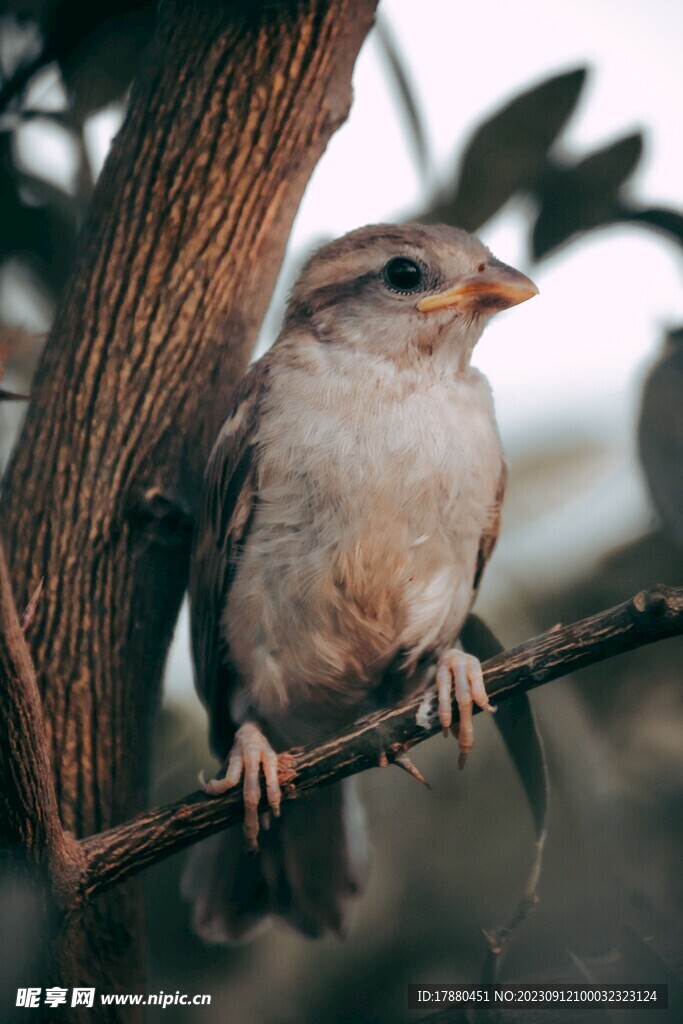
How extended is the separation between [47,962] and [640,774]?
1.13 meters

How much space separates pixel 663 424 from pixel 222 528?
0.89 m

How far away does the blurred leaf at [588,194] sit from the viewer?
84.8 inches

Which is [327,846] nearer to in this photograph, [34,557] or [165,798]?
[165,798]

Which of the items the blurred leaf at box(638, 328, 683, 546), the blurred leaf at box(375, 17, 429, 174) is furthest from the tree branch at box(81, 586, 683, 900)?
the blurred leaf at box(375, 17, 429, 174)

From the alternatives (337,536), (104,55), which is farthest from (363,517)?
(104,55)

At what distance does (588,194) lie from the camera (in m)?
2.17

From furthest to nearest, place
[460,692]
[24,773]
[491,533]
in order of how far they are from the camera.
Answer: [491,533]
[460,692]
[24,773]

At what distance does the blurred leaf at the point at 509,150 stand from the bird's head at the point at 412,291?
0.59ft

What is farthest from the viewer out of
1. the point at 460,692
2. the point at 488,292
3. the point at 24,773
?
the point at 488,292

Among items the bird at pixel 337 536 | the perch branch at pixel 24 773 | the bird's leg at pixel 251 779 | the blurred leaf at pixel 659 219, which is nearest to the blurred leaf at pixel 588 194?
the blurred leaf at pixel 659 219

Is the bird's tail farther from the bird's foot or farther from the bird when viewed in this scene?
the bird's foot

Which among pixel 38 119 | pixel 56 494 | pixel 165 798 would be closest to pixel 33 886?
pixel 165 798

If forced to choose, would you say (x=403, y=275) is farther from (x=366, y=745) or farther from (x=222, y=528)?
(x=366, y=745)

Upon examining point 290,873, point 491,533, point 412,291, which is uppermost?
point 412,291
